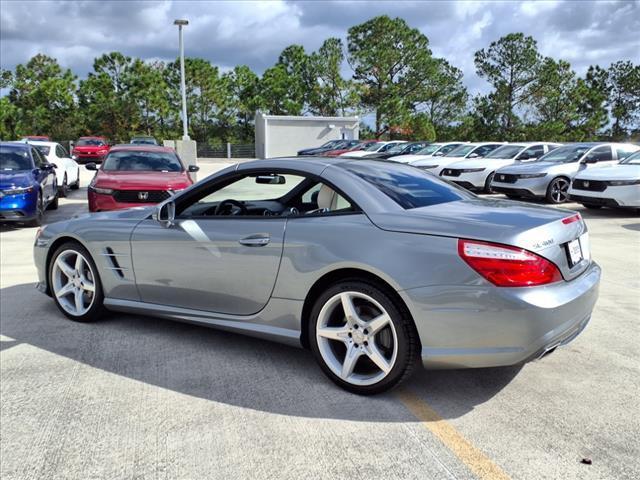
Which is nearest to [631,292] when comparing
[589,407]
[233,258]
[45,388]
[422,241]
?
[589,407]

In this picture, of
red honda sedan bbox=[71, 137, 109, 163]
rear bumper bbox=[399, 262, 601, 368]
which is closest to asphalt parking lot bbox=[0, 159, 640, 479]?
rear bumper bbox=[399, 262, 601, 368]

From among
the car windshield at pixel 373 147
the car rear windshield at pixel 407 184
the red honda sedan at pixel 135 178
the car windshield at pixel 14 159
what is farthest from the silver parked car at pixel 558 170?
the car windshield at pixel 373 147

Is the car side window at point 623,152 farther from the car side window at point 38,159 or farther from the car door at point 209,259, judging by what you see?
the car side window at point 38,159

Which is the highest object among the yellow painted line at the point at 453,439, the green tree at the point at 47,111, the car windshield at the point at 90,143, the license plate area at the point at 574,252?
the green tree at the point at 47,111

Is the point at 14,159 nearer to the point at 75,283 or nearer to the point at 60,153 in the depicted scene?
the point at 60,153

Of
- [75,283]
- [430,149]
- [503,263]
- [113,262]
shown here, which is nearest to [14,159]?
[75,283]

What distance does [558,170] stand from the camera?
1395cm

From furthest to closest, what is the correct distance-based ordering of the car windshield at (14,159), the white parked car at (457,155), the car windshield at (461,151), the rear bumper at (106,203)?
the car windshield at (461,151) < the white parked car at (457,155) < the car windshield at (14,159) < the rear bumper at (106,203)

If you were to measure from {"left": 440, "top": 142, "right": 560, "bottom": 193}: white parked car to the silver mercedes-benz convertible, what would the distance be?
41.6 feet

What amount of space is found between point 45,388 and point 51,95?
2000 inches

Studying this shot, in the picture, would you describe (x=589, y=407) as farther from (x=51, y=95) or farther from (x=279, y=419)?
(x=51, y=95)

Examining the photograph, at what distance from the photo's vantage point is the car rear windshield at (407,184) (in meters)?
3.73

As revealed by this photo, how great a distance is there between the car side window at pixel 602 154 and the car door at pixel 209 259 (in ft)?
39.8

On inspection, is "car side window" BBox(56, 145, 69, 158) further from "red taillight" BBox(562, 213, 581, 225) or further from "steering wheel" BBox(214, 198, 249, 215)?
"red taillight" BBox(562, 213, 581, 225)
